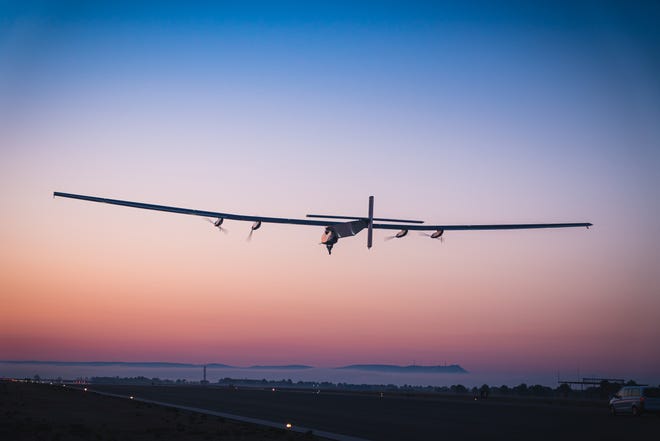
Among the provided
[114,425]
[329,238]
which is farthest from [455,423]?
[114,425]

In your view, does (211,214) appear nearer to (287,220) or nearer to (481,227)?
(287,220)

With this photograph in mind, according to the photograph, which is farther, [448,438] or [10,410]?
[10,410]

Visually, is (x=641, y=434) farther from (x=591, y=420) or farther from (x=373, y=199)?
(x=373, y=199)

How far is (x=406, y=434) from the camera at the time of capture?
32.0 metres

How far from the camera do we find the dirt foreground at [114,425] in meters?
30.5

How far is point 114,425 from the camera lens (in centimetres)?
3594

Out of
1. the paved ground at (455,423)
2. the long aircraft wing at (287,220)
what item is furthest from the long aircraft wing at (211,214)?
the paved ground at (455,423)

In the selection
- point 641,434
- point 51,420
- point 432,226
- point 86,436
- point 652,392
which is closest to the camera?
point 86,436

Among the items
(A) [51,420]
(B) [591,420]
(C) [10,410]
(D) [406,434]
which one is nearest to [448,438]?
(D) [406,434]

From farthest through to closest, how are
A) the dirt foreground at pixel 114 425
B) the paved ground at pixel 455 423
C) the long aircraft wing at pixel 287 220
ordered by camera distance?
the long aircraft wing at pixel 287 220, the paved ground at pixel 455 423, the dirt foreground at pixel 114 425

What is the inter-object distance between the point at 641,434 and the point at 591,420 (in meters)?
9.33

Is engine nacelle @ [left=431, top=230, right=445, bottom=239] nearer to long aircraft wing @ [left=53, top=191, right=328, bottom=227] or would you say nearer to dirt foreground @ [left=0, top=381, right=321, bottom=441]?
long aircraft wing @ [left=53, top=191, right=328, bottom=227]

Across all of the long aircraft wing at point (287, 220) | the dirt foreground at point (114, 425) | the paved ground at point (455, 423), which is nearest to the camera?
the dirt foreground at point (114, 425)

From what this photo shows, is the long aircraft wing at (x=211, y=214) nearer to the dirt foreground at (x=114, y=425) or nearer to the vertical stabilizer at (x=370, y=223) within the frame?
the vertical stabilizer at (x=370, y=223)
